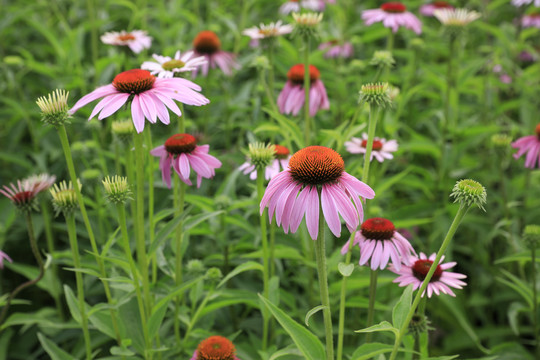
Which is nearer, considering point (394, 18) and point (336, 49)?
point (394, 18)

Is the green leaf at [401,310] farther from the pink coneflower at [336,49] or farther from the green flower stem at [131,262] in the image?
the pink coneflower at [336,49]

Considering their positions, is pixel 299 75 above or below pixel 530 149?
above

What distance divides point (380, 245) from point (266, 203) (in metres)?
0.39

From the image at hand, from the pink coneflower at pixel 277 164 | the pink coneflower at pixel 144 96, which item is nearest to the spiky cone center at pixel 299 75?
the pink coneflower at pixel 277 164

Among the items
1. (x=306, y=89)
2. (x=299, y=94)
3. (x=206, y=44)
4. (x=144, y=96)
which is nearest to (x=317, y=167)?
(x=144, y=96)

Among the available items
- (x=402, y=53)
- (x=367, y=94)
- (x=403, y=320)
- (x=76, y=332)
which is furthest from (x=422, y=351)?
(x=402, y=53)

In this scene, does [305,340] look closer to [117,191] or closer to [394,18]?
[117,191]

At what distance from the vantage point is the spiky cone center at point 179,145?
1.35 meters

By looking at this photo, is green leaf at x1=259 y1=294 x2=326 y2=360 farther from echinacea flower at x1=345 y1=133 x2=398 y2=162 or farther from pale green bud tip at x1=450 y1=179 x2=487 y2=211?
echinacea flower at x1=345 y1=133 x2=398 y2=162

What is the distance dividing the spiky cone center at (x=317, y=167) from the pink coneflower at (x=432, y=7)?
96.5 inches

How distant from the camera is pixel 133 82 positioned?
1.14 metres

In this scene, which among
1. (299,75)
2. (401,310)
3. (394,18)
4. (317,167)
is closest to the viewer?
(317,167)

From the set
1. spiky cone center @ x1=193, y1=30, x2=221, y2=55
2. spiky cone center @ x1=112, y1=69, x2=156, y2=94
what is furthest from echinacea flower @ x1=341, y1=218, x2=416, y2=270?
spiky cone center @ x1=193, y1=30, x2=221, y2=55

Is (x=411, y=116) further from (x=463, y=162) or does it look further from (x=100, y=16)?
(x=100, y=16)
